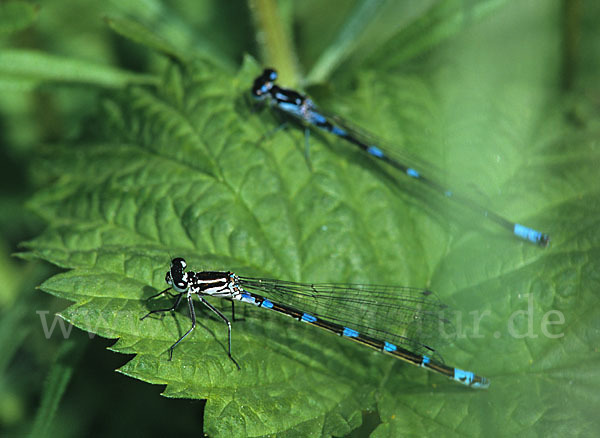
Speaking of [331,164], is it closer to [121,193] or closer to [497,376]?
[121,193]

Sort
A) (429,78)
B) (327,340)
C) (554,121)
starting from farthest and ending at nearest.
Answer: (429,78) < (554,121) < (327,340)

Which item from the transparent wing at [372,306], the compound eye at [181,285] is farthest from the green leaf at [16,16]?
the transparent wing at [372,306]

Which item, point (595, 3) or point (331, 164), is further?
point (595, 3)

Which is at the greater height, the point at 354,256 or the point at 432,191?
the point at 432,191

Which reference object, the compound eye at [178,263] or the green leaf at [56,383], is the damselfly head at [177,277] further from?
the green leaf at [56,383]

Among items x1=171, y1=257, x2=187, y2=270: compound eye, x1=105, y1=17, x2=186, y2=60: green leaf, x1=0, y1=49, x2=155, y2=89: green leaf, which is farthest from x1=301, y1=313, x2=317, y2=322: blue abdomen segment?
x1=0, y1=49, x2=155, y2=89: green leaf

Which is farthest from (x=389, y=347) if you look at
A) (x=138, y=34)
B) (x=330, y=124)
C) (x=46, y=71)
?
(x=46, y=71)

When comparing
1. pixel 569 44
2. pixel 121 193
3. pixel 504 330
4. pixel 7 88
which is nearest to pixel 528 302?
pixel 504 330

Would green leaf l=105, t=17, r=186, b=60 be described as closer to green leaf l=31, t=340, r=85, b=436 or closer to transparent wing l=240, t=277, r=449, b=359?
transparent wing l=240, t=277, r=449, b=359
